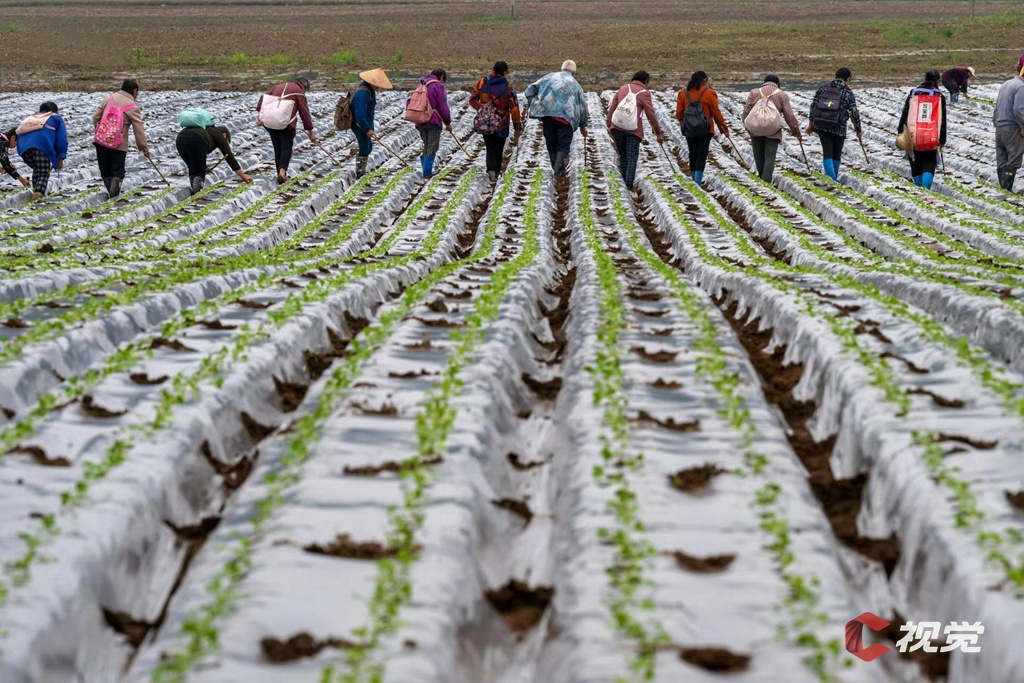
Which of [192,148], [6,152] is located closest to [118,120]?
[192,148]

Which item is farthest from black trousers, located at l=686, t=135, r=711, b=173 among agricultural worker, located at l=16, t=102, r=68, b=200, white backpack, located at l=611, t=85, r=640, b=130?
agricultural worker, located at l=16, t=102, r=68, b=200

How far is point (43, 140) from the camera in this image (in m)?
14.2

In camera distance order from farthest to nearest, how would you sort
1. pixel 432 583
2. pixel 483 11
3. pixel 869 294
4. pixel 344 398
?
pixel 483 11 → pixel 869 294 → pixel 344 398 → pixel 432 583

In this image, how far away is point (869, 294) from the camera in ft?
24.6

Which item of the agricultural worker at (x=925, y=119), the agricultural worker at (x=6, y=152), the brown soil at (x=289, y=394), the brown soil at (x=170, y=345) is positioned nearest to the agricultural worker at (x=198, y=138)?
the agricultural worker at (x=6, y=152)

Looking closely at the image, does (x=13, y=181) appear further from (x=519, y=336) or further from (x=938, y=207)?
(x=938, y=207)

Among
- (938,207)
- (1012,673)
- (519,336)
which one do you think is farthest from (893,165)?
(1012,673)

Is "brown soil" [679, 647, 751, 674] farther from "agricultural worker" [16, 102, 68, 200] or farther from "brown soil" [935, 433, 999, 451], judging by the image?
"agricultural worker" [16, 102, 68, 200]

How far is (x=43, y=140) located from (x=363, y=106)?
4.66 m

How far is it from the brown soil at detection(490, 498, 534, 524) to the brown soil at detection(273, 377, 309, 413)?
1.78m

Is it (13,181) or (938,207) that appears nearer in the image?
(938,207)

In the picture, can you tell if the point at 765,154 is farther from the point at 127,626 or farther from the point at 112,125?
the point at 127,626

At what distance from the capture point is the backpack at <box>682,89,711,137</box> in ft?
48.9

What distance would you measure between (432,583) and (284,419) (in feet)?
7.39
